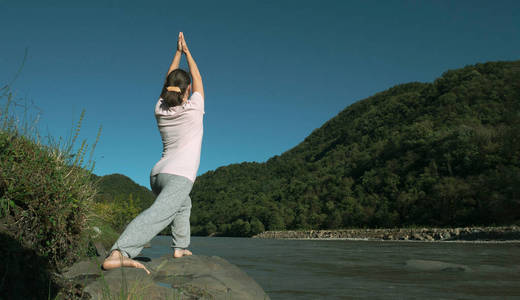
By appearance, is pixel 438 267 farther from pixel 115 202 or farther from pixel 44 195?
pixel 115 202

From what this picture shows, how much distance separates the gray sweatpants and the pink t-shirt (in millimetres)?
100

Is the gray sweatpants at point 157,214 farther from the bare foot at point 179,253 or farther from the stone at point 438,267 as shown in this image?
the stone at point 438,267

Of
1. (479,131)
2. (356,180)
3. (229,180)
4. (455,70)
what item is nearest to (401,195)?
(479,131)

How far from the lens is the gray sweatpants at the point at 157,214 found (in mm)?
3035

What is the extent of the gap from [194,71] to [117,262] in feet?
6.05

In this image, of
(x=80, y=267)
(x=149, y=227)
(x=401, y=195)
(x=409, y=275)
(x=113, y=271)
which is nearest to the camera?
(x=113, y=271)

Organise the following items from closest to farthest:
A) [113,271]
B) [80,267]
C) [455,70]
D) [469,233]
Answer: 1. [113,271]
2. [80,267]
3. [469,233]
4. [455,70]

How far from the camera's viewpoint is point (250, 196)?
95.6 m

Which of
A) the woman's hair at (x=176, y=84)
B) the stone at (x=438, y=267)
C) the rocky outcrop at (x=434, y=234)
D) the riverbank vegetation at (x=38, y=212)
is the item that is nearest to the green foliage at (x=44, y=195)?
the riverbank vegetation at (x=38, y=212)

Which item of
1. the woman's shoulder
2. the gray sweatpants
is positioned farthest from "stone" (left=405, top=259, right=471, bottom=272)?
the woman's shoulder

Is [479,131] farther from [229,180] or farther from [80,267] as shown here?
[229,180]

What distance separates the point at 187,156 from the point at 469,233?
102 ft

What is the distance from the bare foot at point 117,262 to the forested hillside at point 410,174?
3559cm

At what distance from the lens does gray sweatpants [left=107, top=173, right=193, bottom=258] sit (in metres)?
3.04
